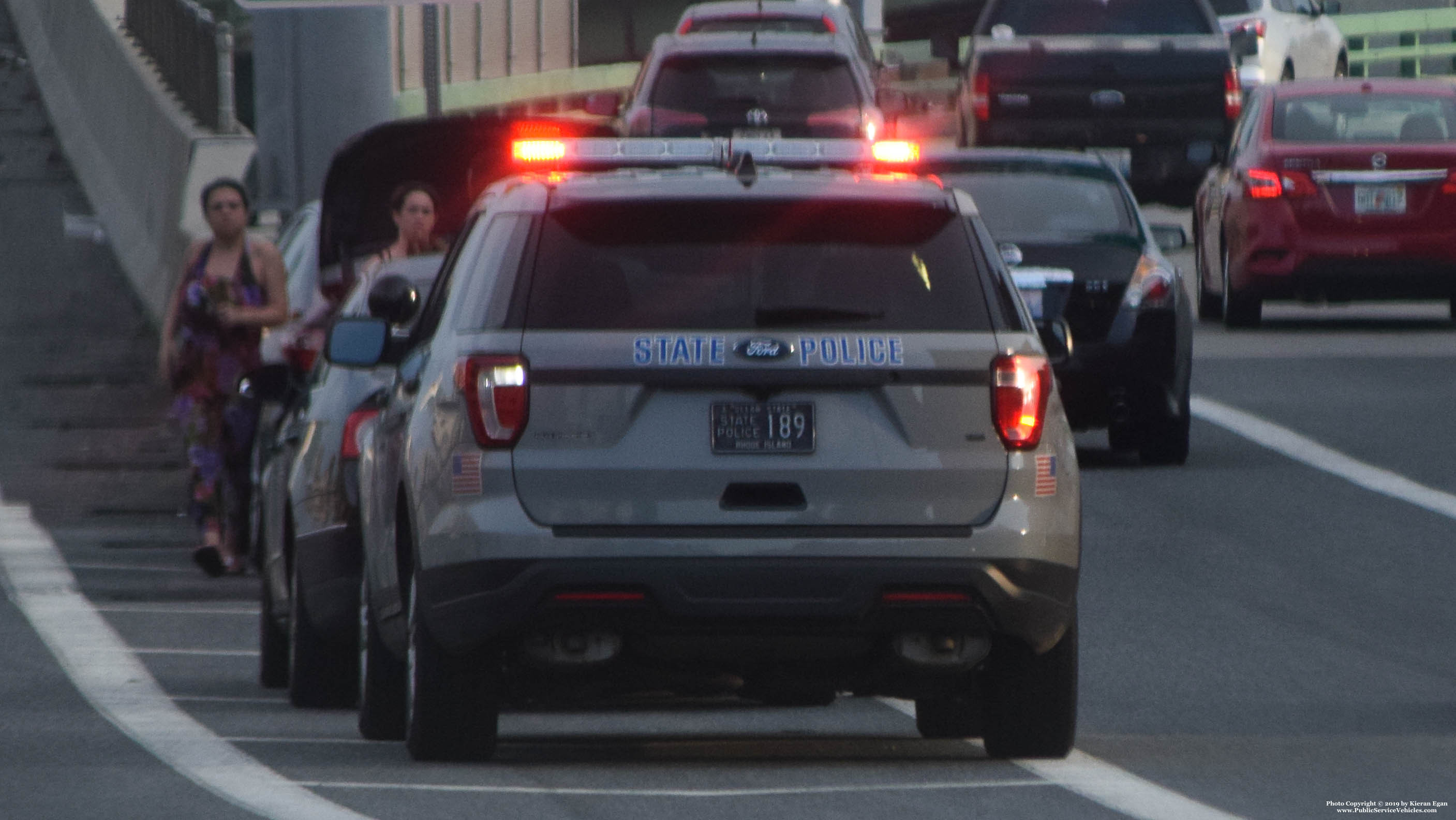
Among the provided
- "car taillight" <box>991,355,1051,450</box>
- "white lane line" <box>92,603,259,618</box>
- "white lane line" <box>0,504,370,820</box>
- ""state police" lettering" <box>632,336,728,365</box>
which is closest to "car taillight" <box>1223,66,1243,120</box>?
"white lane line" <box>0,504,370,820</box>

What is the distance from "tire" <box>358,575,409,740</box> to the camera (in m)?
9.69

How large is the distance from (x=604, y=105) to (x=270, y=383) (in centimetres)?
1270

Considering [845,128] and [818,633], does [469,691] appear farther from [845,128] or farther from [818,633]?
[845,128]

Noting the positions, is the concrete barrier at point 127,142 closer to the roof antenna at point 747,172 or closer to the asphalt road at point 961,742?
the asphalt road at point 961,742

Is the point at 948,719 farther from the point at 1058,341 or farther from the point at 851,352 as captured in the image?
Result: the point at 851,352

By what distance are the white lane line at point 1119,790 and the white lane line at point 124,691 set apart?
176 cm

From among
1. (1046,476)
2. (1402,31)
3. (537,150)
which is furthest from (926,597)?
(1402,31)

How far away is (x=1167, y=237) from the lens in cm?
1794

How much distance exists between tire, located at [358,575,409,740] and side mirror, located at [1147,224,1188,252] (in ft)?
28.3

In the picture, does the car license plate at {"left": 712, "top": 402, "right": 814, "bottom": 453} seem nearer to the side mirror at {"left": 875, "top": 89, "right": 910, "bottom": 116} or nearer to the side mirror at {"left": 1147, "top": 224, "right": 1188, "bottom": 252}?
the side mirror at {"left": 1147, "top": 224, "right": 1188, "bottom": 252}

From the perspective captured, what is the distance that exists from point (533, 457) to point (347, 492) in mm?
2064

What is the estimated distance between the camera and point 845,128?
22203 mm

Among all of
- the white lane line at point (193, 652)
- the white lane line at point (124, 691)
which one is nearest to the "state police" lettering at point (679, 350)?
the white lane line at point (124, 691)

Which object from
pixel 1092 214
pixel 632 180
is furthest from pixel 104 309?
pixel 632 180
